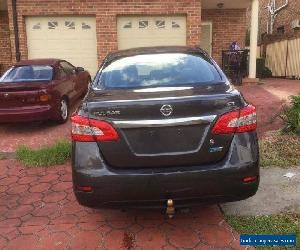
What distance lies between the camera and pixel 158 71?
3990 millimetres

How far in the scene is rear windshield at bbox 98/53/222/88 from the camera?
3.78 metres

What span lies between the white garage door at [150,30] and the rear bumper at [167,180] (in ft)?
32.0

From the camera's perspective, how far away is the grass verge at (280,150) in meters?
5.17

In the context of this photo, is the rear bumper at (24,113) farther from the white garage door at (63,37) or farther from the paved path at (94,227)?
the white garage door at (63,37)

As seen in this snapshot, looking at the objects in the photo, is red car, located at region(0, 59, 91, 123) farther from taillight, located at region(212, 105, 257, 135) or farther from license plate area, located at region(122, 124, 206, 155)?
taillight, located at region(212, 105, 257, 135)

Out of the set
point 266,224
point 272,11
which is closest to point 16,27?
point 266,224

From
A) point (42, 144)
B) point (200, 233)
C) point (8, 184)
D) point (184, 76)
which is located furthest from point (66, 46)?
point (200, 233)

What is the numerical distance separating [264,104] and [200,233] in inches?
254

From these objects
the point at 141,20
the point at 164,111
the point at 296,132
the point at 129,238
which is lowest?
the point at 129,238

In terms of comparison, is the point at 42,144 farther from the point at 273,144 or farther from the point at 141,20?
the point at 141,20

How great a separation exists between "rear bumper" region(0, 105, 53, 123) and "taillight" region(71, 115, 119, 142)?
14.7ft

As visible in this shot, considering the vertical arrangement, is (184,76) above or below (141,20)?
below

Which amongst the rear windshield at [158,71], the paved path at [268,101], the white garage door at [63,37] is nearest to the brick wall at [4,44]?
the white garage door at [63,37]

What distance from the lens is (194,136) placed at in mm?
3068
